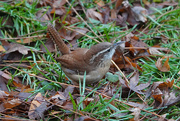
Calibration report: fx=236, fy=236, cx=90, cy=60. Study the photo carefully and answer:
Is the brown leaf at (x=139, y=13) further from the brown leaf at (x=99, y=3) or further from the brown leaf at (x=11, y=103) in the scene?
the brown leaf at (x=11, y=103)

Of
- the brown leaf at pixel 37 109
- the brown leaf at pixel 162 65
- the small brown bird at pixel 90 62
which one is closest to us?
the brown leaf at pixel 37 109

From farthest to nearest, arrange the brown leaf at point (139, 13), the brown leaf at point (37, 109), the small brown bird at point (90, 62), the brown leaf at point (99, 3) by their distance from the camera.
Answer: the brown leaf at point (99, 3)
the brown leaf at point (139, 13)
the small brown bird at point (90, 62)
the brown leaf at point (37, 109)

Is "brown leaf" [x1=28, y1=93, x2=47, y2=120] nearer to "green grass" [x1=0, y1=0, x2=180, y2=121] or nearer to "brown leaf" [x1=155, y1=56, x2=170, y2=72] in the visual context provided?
"green grass" [x1=0, y1=0, x2=180, y2=121]

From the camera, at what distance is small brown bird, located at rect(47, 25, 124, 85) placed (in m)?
4.25

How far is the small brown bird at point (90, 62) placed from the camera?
13.9 feet

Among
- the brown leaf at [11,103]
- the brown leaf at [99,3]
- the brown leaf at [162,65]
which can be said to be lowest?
the brown leaf at [11,103]

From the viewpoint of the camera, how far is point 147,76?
4.88 meters

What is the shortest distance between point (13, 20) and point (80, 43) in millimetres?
1724

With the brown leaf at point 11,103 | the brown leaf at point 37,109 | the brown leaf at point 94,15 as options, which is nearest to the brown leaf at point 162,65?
the brown leaf at point 94,15

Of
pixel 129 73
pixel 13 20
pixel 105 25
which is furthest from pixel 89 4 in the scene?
pixel 129 73

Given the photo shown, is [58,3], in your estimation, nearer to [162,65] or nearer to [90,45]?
[90,45]

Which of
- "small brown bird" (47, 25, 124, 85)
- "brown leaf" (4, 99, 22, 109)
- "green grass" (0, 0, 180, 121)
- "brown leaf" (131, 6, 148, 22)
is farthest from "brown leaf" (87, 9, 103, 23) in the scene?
"brown leaf" (4, 99, 22, 109)

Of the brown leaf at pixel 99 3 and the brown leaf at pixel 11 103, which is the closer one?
the brown leaf at pixel 11 103

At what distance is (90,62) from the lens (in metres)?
4.38
